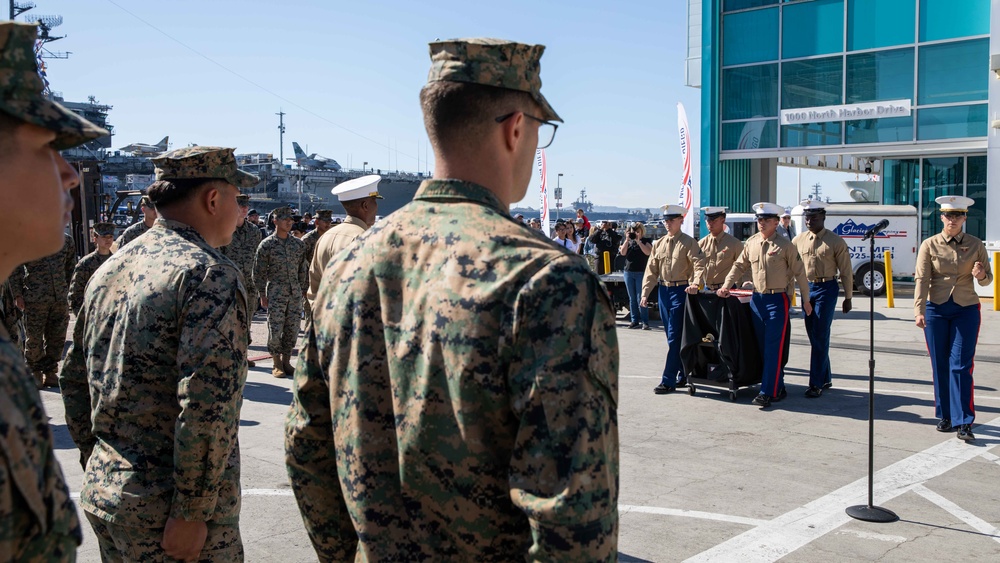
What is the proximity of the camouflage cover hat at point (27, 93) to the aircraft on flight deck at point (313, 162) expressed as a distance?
114 meters

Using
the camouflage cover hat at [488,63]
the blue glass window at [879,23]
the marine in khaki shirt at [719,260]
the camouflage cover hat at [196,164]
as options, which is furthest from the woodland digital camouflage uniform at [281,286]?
the blue glass window at [879,23]

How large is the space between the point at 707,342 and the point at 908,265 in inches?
597

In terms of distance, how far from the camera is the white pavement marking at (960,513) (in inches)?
216

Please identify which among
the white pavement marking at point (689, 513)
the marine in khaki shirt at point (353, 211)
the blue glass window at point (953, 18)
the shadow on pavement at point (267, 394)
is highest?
the blue glass window at point (953, 18)

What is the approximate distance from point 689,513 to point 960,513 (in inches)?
71.7

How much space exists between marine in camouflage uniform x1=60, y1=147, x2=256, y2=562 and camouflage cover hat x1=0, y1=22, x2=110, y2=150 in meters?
1.51

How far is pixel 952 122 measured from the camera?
76.4 ft

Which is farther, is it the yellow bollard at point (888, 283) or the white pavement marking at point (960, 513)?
the yellow bollard at point (888, 283)

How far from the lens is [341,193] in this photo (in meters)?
6.74

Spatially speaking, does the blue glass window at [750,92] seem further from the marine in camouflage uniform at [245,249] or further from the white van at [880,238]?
Result: the marine in camouflage uniform at [245,249]

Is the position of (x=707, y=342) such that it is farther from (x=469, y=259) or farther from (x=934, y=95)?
(x=934, y=95)

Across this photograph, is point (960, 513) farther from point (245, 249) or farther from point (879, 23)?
point (879, 23)

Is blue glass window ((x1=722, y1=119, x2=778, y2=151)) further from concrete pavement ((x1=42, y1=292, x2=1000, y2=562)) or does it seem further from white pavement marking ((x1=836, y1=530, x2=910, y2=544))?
white pavement marking ((x1=836, y1=530, x2=910, y2=544))

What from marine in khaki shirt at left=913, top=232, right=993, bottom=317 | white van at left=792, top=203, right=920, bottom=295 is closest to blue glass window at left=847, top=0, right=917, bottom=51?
white van at left=792, top=203, right=920, bottom=295
